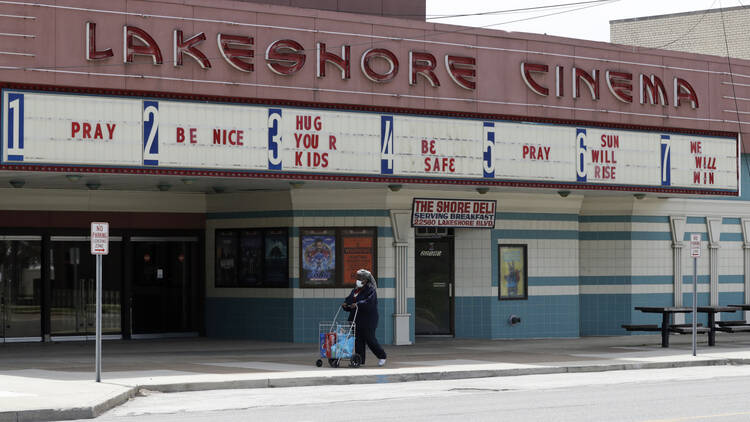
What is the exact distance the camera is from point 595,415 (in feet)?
45.5

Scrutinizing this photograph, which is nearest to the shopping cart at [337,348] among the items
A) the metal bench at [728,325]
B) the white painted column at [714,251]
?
the metal bench at [728,325]

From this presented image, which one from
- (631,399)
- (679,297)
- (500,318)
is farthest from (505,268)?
(631,399)

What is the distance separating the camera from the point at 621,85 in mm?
27750

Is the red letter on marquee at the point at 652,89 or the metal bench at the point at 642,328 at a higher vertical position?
the red letter on marquee at the point at 652,89

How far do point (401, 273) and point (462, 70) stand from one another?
4.83 m

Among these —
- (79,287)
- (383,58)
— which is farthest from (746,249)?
(79,287)

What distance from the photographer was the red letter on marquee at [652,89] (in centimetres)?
2819

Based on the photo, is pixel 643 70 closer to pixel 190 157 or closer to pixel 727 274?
pixel 727 274

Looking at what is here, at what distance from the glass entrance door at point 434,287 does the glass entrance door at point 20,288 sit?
8841 mm

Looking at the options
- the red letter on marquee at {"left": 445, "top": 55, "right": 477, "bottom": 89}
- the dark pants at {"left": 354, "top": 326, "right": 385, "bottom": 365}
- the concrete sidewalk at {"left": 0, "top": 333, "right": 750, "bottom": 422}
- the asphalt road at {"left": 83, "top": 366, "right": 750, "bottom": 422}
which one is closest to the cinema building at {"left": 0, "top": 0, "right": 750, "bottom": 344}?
the red letter on marquee at {"left": 445, "top": 55, "right": 477, "bottom": 89}

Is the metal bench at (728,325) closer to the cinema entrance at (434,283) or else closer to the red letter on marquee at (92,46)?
the cinema entrance at (434,283)

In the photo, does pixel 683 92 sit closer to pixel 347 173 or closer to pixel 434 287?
pixel 434 287

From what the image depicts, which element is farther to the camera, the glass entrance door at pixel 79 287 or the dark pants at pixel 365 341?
the glass entrance door at pixel 79 287

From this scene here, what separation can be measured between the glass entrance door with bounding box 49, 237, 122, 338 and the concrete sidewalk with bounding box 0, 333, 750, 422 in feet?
2.30
